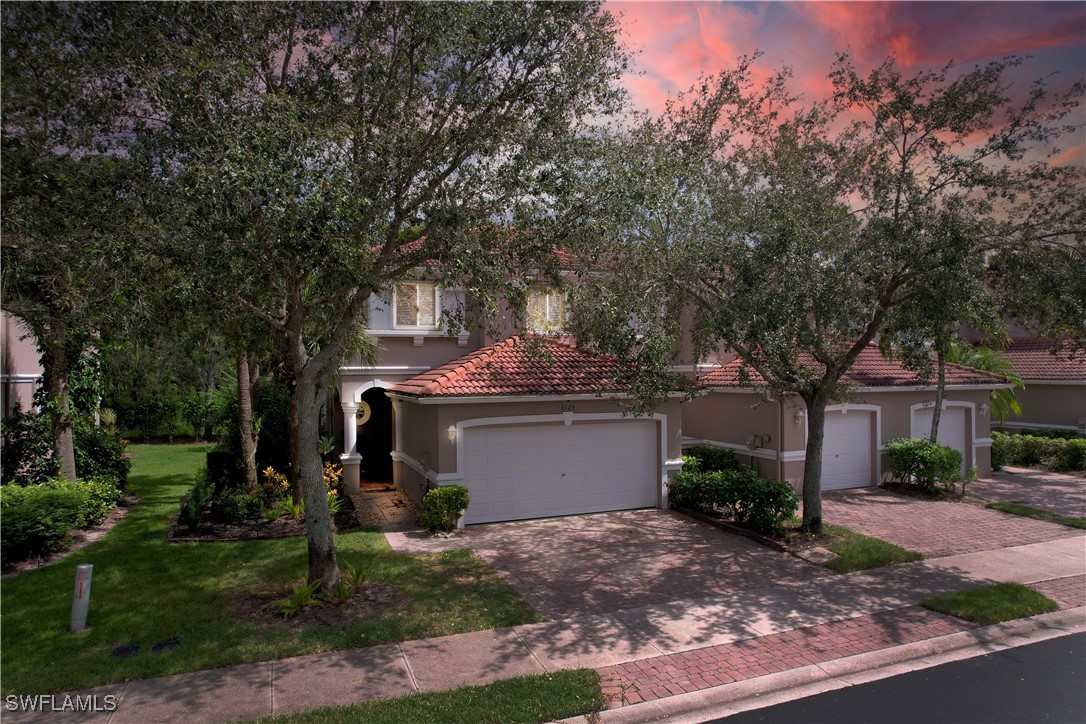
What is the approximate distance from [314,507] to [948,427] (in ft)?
60.4

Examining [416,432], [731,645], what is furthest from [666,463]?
[731,645]

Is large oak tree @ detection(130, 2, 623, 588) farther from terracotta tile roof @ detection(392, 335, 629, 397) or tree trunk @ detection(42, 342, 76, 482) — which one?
tree trunk @ detection(42, 342, 76, 482)

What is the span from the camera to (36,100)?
8094 millimetres

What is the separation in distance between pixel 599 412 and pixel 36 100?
10.9 m

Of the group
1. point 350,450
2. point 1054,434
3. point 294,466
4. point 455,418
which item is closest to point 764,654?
point 455,418

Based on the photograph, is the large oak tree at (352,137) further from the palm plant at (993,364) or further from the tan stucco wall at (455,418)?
the palm plant at (993,364)

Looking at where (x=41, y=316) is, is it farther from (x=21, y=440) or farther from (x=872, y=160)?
(x=872, y=160)

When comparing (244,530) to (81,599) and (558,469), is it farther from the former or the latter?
(558,469)

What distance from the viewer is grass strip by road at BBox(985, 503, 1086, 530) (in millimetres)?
13773

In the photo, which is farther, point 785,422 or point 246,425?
point 785,422

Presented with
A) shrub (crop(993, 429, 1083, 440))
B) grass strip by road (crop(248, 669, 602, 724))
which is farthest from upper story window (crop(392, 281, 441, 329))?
shrub (crop(993, 429, 1083, 440))

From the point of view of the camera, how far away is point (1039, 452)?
21.8 metres

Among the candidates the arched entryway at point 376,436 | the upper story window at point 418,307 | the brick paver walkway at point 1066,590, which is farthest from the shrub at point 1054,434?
the arched entryway at point 376,436

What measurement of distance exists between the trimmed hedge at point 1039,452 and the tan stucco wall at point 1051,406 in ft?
7.26
